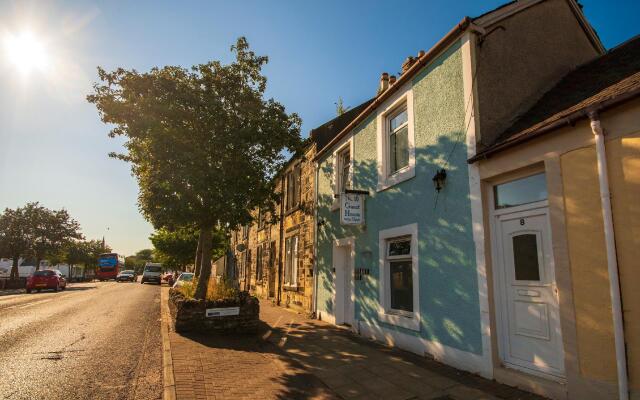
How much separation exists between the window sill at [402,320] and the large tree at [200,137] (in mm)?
4687

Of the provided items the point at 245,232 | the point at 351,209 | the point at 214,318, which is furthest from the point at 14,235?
the point at 351,209

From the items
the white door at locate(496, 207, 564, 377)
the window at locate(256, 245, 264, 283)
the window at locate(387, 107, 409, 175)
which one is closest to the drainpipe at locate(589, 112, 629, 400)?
the white door at locate(496, 207, 564, 377)

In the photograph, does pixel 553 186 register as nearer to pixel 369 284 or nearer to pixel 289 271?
pixel 369 284

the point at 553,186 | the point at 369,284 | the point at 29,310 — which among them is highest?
the point at 553,186

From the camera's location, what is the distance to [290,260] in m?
15.4

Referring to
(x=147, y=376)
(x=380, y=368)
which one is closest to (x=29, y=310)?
(x=147, y=376)

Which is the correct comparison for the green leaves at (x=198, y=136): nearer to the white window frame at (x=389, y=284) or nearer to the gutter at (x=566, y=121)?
the white window frame at (x=389, y=284)

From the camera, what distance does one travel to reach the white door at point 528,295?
5.01 metres

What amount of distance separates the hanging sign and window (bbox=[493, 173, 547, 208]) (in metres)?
3.76

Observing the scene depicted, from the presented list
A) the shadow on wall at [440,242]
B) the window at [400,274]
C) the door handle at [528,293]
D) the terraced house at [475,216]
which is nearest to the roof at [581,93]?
the terraced house at [475,216]

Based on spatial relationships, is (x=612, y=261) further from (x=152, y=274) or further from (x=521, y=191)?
(x=152, y=274)

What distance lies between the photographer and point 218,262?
42.0 m

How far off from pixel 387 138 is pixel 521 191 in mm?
3959

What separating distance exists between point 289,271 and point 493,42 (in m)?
11.2
